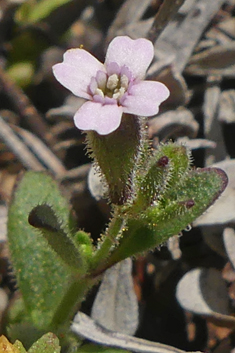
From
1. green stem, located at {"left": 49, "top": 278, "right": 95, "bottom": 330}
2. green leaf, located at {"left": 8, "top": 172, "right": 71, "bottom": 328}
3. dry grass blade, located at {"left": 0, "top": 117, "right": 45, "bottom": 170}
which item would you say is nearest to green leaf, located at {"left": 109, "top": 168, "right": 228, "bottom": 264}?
green stem, located at {"left": 49, "top": 278, "right": 95, "bottom": 330}

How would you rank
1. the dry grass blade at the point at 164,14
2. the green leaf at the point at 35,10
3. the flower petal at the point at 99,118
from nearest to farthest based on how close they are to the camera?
the flower petal at the point at 99,118 < the dry grass blade at the point at 164,14 < the green leaf at the point at 35,10

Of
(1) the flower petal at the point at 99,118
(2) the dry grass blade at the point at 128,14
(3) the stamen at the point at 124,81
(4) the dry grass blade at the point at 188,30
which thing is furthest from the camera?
(2) the dry grass blade at the point at 128,14

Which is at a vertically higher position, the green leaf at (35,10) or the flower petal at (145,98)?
the flower petal at (145,98)

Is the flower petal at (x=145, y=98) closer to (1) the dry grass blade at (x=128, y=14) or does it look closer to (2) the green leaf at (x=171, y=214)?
(2) the green leaf at (x=171, y=214)

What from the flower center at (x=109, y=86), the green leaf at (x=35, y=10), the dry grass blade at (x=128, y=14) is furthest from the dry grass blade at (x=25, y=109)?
the flower center at (x=109, y=86)

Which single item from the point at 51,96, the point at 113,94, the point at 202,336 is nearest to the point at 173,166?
the point at 113,94
